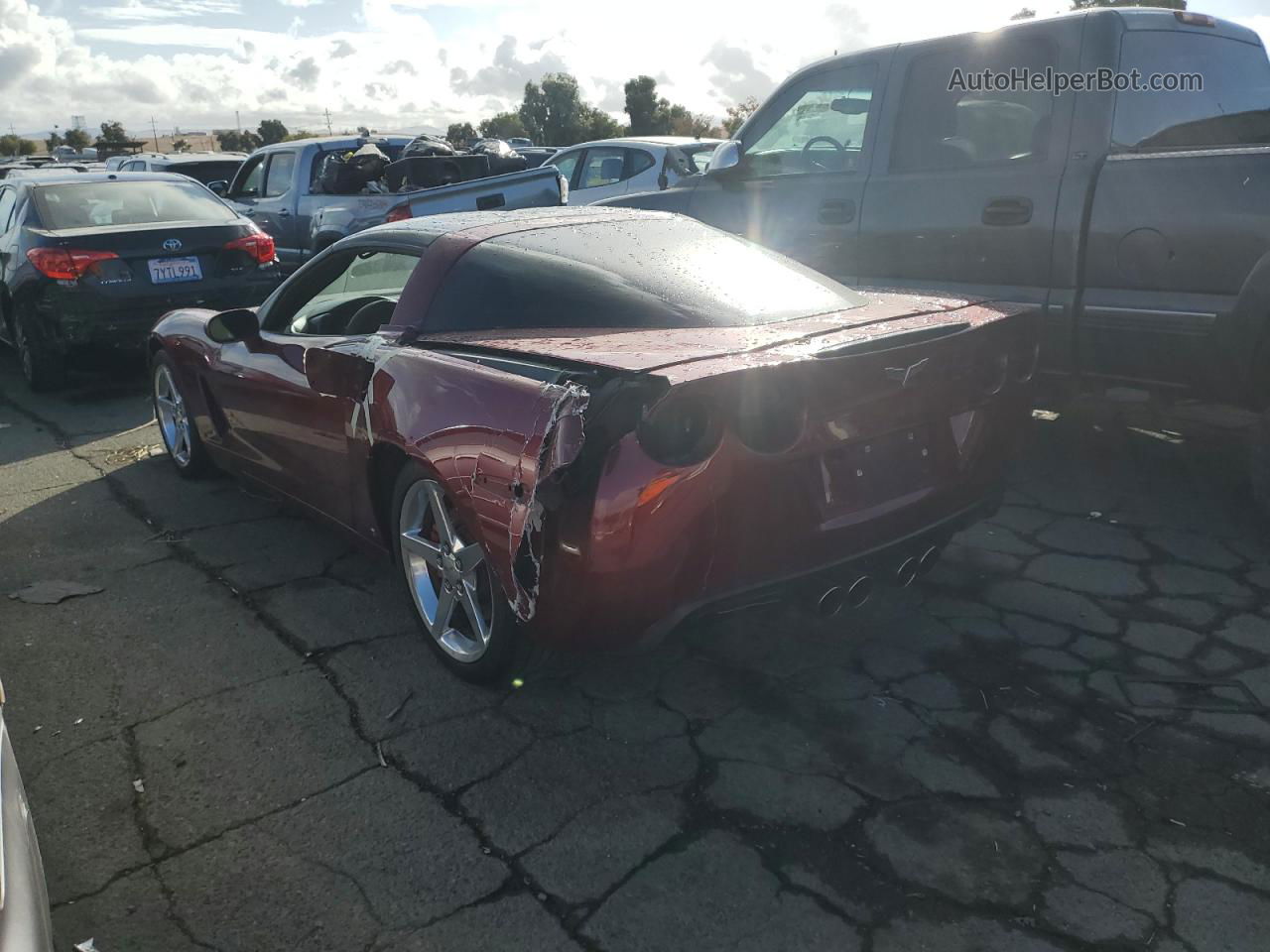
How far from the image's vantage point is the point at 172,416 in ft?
18.1

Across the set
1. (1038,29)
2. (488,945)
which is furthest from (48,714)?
(1038,29)

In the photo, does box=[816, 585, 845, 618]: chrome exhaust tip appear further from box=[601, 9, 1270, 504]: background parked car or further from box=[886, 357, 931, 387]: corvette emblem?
box=[601, 9, 1270, 504]: background parked car

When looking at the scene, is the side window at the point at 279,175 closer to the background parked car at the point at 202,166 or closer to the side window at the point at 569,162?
the side window at the point at 569,162

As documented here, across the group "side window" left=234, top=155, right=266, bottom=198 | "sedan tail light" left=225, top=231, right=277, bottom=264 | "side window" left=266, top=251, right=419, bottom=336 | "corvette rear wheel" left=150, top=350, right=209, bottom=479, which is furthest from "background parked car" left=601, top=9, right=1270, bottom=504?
"side window" left=234, top=155, right=266, bottom=198

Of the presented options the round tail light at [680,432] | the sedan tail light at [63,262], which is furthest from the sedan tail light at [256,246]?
the round tail light at [680,432]

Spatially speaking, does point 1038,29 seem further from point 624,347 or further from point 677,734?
point 677,734

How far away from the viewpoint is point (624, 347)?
2.83m

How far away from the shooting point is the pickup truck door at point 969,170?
4.66 m

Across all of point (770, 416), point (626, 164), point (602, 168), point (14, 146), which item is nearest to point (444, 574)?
point (770, 416)

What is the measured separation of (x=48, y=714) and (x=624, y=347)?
207 cm

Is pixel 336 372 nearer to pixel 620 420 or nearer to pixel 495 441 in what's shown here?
pixel 495 441

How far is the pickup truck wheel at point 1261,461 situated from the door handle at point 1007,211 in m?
1.28

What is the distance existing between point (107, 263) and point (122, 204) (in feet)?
3.09

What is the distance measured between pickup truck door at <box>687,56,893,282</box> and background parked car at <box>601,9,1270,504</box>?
0.01m
